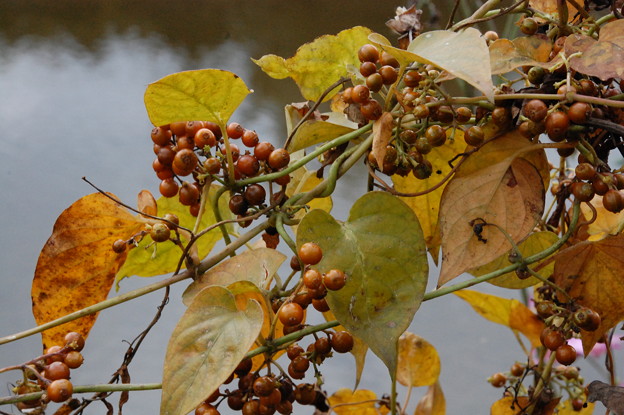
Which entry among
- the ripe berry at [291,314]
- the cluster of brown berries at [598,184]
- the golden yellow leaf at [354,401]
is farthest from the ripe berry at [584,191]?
the golden yellow leaf at [354,401]

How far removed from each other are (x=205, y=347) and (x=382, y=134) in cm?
9

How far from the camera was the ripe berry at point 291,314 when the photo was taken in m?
0.22

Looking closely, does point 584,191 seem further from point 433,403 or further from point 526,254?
point 433,403

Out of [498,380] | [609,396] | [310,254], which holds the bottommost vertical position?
[498,380]

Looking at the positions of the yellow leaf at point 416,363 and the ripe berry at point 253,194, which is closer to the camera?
the ripe berry at point 253,194

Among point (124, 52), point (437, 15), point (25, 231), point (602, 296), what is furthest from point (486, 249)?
point (124, 52)

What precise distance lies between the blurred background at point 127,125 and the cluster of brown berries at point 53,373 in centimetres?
31

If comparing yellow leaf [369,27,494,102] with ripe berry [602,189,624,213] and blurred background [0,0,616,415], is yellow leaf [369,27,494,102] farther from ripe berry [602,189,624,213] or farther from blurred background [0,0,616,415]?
blurred background [0,0,616,415]

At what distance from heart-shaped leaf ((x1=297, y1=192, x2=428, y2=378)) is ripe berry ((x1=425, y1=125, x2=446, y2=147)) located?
0.08ft

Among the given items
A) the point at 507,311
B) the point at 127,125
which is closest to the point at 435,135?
the point at 507,311

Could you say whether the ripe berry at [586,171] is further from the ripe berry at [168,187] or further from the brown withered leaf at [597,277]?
the ripe berry at [168,187]

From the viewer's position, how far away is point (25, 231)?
78 centimetres

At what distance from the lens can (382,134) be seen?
224mm

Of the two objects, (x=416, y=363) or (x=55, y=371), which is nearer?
(x=55, y=371)
